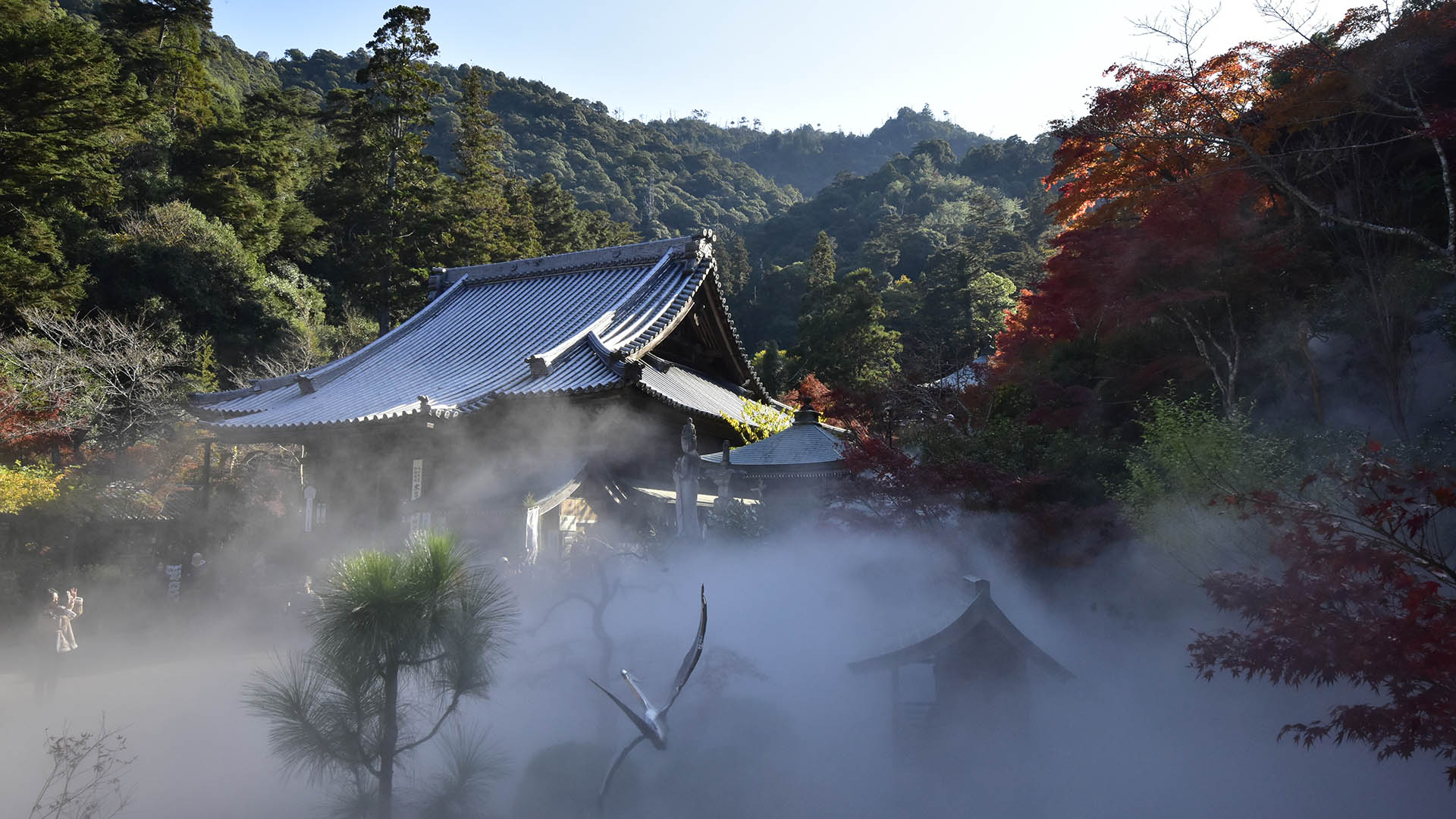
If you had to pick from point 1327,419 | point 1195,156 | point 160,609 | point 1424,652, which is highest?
point 1195,156

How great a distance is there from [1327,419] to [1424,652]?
4.53 metres

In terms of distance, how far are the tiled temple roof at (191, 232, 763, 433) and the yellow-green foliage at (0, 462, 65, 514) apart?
7.82 ft

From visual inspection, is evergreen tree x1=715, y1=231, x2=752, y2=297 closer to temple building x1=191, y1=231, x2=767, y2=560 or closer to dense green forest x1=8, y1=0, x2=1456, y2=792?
dense green forest x1=8, y1=0, x2=1456, y2=792

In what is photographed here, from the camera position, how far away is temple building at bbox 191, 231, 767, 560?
1127 centimetres

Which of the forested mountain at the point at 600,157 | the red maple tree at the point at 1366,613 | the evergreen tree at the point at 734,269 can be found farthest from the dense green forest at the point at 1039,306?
the forested mountain at the point at 600,157

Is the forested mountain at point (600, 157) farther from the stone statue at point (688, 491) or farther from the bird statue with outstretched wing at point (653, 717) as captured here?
the bird statue with outstretched wing at point (653, 717)

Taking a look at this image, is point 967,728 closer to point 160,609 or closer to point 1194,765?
point 1194,765

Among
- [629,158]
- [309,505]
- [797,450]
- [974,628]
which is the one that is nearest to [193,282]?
[309,505]

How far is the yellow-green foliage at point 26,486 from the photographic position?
41.2 feet

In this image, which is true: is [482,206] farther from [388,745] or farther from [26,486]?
[388,745]

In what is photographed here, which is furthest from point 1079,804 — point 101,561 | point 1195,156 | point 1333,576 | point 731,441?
point 101,561

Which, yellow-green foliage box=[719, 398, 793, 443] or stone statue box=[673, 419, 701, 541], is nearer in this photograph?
stone statue box=[673, 419, 701, 541]

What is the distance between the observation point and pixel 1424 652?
4.00 m

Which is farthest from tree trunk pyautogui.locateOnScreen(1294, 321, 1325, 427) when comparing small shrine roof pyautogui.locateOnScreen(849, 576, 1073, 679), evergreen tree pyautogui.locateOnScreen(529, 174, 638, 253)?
evergreen tree pyautogui.locateOnScreen(529, 174, 638, 253)
